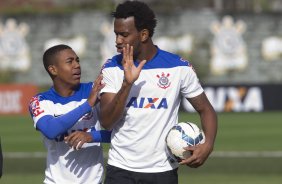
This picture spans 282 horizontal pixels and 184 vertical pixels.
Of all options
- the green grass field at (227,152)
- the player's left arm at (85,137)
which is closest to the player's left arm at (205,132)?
the player's left arm at (85,137)

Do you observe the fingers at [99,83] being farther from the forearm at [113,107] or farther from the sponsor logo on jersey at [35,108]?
the sponsor logo on jersey at [35,108]

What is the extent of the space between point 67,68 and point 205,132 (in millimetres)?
1356

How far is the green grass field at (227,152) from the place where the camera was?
14.8 meters

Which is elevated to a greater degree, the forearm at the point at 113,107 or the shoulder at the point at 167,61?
the shoulder at the point at 167,61

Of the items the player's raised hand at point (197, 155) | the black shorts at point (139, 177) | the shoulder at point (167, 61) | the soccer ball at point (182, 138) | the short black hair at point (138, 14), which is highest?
the short black hair at point (138, 14)

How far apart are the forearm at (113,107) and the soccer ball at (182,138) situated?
1.38 feet

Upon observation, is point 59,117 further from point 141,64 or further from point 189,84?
point 189,84

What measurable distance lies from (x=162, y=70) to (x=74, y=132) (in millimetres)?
929

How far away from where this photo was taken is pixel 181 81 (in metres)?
7.20

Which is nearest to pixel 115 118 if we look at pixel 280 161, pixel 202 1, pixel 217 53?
pixel 280 161

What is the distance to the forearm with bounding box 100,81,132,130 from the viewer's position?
6898mm

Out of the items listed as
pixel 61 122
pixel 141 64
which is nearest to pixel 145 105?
pixel 141 64

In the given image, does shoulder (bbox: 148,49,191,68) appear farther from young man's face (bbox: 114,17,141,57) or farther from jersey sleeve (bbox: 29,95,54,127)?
jersey sleeve (bbox: 29,95,54,127)

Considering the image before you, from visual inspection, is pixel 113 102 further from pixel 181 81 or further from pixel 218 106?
pixel 218 106
